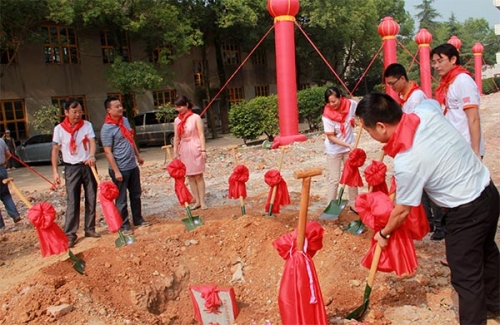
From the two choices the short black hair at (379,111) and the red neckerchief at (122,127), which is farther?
the red neckerchief at (122,127)

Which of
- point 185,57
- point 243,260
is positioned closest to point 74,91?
point 185,57

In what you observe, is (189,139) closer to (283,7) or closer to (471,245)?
(471,245)

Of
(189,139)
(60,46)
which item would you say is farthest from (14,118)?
(189,139)

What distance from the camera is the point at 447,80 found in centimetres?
387

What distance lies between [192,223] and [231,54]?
71.8 feet

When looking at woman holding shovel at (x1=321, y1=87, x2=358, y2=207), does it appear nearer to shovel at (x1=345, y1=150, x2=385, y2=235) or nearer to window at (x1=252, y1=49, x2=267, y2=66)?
shovel at (x1=345, y1=150, x2=385, y2=235)

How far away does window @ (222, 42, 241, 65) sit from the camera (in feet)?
84.4

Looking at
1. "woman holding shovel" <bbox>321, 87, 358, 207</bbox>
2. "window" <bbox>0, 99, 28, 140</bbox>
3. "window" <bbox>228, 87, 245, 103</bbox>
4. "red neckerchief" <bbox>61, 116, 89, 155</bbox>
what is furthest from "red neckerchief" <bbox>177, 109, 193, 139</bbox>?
"window" <bbox>228, 87, 245, 103</bbox>

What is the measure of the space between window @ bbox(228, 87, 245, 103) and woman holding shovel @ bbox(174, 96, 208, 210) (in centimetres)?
2012

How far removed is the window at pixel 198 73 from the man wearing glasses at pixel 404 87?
20.9 m

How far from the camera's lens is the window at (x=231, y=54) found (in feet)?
84.4

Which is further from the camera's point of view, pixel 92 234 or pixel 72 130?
pixel 92 234

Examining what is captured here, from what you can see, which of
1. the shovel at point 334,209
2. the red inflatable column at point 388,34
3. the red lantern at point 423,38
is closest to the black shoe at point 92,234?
the shovel at point 334,209

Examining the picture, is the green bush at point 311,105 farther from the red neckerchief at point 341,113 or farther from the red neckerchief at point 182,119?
the red neckerchief at point 341,113
